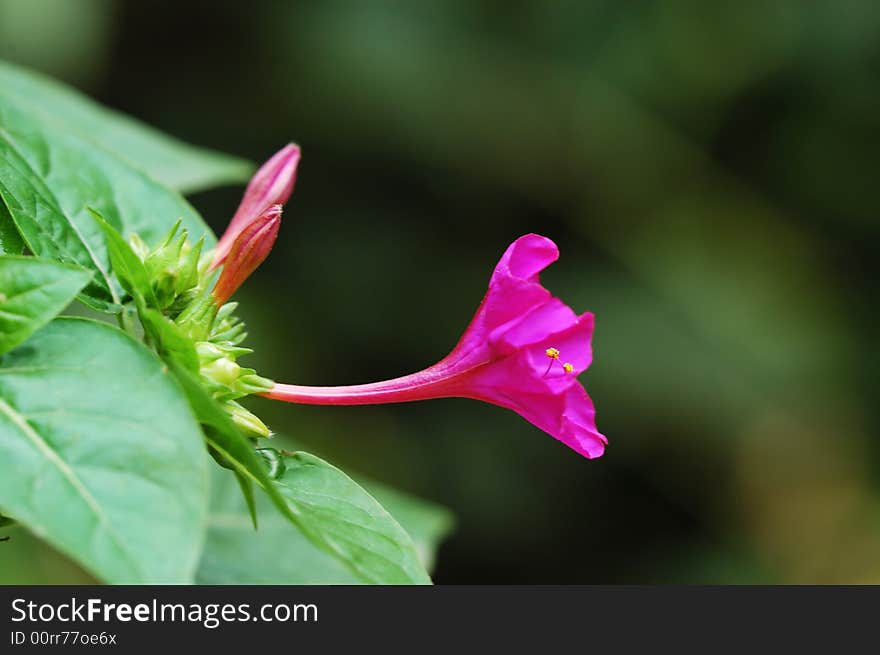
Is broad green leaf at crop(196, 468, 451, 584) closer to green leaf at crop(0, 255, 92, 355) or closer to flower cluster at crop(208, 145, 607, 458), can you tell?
flower cluster at crop(208, 145, 607, 458)

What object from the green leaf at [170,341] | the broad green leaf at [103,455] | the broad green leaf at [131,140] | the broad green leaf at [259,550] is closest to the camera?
the broad green leaf at [103,455]

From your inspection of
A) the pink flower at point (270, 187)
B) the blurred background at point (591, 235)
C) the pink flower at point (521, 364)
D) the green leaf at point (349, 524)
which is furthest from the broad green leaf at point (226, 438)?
the blurred background at point (591, 235)

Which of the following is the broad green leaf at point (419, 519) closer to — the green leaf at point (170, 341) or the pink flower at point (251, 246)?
the pink flower at point (251, 246)

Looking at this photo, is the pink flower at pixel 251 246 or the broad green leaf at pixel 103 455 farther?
the pink flower at pixel 251 246

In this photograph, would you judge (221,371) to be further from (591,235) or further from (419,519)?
(591,235)

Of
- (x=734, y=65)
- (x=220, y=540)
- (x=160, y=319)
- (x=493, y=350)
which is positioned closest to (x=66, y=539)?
(x=160, y=319)

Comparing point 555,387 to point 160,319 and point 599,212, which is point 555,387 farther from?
point 599,212

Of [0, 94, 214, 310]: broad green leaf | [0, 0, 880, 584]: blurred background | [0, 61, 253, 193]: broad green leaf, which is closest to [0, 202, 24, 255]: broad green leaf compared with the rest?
[0, 94, 214, 310]: broad green leaf
